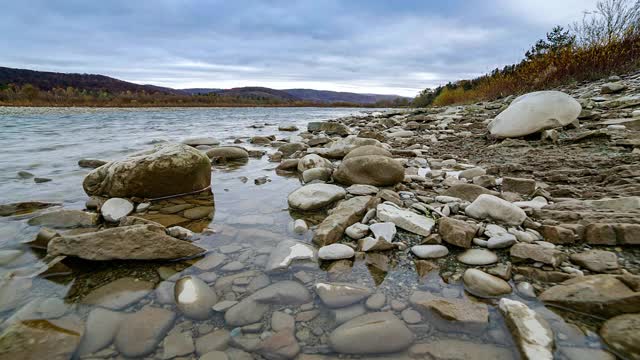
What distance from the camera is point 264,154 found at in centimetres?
622

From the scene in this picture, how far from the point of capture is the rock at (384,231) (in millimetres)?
2061

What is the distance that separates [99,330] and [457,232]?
1.97 m

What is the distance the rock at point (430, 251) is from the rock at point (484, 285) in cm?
26

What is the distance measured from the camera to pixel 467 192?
2738mm

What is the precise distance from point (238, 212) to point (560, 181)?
3.14 metres

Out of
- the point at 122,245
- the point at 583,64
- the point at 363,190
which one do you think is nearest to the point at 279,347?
the point at 122,245

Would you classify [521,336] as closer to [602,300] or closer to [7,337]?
[602,300]

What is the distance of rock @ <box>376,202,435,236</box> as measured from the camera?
2.12m

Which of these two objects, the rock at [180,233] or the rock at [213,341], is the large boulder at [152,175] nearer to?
the rock at [180,233]

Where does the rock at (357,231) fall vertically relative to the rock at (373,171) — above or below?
below

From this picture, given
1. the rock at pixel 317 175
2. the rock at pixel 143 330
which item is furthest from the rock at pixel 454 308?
the rock at pixel 317 175

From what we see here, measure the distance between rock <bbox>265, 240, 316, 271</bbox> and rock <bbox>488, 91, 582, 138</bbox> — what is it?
14.5 ft

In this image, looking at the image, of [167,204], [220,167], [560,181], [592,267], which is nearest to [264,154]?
[220,167]

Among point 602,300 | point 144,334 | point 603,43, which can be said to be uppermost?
point 603,43
